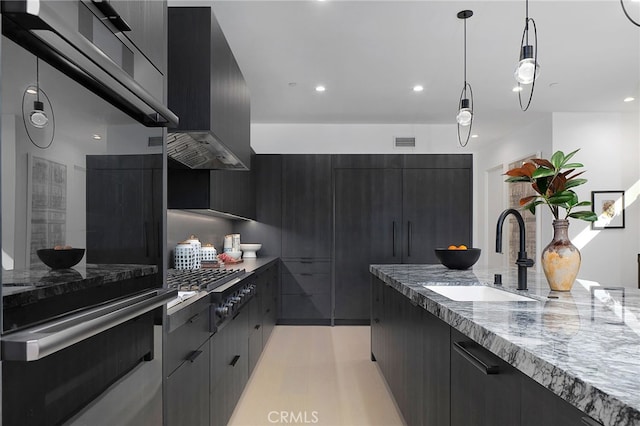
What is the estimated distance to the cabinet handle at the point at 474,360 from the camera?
1167 mm

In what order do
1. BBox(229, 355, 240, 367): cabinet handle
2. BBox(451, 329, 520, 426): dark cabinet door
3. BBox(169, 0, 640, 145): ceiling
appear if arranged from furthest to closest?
1. BBox(169, 0, 640, 145): ceiling
2. BBox(229, 355, 240, 367): cabinet handle
3. BBox(451, 329, 520, 426): dark cabinet door

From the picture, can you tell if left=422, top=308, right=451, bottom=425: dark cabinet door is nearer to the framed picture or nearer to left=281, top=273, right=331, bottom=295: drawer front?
left=281, top=273, right=331, bottom=295: drawer front

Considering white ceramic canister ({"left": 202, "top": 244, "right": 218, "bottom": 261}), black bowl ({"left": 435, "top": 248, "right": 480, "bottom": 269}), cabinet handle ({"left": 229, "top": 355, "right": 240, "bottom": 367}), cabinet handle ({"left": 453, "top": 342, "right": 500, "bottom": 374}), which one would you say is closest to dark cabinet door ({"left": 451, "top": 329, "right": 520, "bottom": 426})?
cabinet handle ({"left": 453, "top": 342, "right": 500, "bottom": 374})

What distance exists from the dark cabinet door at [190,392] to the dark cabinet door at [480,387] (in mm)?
1001

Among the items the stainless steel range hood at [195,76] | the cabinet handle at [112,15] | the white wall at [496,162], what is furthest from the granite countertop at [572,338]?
the white wall at [496,162]

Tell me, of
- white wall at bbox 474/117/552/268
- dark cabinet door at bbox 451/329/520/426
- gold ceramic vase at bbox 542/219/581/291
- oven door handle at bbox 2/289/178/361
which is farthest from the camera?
white wall at bbox 474/117/552/268

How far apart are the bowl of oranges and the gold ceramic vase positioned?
1.08 m

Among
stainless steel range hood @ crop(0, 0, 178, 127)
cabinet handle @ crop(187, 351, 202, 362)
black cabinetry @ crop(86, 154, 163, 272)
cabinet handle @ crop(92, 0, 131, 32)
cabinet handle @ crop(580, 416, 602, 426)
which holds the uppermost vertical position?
cabinet handle @ crop(92, 0, 131, 32)

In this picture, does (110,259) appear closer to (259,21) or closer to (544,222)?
(259,21)

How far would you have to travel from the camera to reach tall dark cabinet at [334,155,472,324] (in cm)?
548

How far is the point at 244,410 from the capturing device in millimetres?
2771

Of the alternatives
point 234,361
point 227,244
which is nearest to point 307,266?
point 227,244

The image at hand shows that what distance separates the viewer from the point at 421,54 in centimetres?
370

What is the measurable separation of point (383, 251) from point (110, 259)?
15.4 ft
